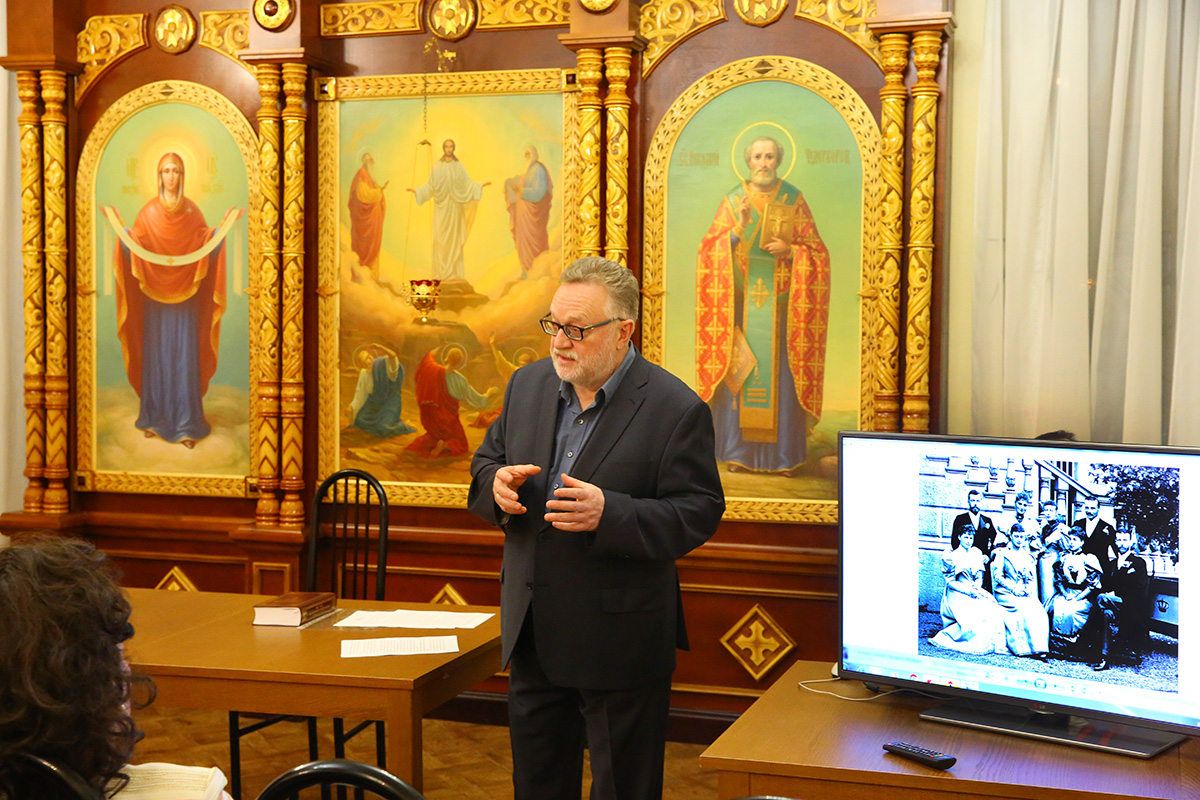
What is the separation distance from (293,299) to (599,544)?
105 inches

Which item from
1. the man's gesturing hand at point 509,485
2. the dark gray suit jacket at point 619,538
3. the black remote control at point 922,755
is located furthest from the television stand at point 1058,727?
the man's gesturing hand at point 509,485

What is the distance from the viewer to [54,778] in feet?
4.70

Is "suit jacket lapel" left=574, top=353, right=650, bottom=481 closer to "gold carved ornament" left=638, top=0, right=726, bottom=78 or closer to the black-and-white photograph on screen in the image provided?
the black-and-white photograph on screen

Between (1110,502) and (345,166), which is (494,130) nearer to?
(345,166)

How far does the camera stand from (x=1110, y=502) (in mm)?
2438

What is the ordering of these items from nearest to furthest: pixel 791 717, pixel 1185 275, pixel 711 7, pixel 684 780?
pixel 791 717 → pixel 1185 275 → pixel 684 780 → pixel 711 7

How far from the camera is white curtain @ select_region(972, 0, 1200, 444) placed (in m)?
3.50

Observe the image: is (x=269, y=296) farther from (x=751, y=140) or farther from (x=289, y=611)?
(x=751, y=140)

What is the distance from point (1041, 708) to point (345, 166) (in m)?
3.54

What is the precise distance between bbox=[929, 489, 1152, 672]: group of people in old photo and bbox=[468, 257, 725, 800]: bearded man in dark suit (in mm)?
601

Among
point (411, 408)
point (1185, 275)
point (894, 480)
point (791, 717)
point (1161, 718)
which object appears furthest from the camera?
point (411, 408)

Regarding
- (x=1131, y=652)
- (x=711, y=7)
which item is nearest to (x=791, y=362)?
(x=711, y=7)

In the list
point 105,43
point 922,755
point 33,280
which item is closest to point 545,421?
point 922,755

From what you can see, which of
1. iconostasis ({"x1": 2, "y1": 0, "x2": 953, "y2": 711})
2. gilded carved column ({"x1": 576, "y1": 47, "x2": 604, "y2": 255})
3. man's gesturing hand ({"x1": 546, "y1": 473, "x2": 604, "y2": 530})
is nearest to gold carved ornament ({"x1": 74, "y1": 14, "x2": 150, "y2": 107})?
iconostasis ({"x1": 2, "y1": 0, "x2": 953, "y2": 711})
